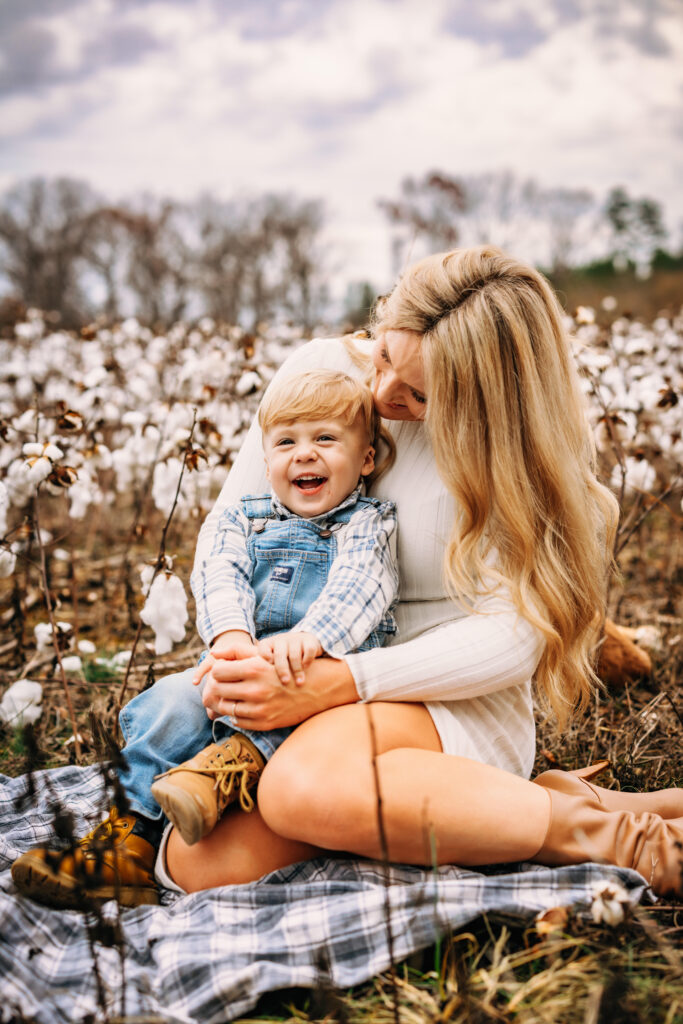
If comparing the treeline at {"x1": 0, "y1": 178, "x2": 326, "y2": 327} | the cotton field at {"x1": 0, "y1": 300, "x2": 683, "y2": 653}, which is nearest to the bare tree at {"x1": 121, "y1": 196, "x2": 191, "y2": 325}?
the treeline at {"x1": 0, "y1": 178, "x2": 326, "y2": 327}

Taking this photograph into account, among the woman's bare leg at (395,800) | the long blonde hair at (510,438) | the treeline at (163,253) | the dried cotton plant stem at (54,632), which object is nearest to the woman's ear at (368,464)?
the long blonde hair at (510,438)

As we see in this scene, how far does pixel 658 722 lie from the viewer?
2.57 m

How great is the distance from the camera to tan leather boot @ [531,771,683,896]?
1.64m

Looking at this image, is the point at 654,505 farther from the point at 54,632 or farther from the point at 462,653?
the point at 54,632

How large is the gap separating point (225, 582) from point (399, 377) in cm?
66

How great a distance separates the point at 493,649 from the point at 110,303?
19900mm

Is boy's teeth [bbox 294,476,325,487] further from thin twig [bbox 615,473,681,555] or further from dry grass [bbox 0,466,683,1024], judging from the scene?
thin twig [bbox 615,473,681,555]

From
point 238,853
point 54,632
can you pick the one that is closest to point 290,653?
Answer: point 238,853

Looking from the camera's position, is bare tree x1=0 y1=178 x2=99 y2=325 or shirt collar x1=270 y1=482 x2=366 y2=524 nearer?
shirt collar x1=270 y1=482 x2=366 y2=524

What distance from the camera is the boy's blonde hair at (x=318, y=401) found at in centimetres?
201

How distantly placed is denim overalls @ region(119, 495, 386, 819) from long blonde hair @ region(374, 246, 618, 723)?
30 cm

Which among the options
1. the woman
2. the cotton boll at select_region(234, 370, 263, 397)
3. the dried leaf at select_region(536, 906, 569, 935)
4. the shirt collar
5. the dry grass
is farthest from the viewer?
the cotton boll at select_region(234, 370, 263, 397)

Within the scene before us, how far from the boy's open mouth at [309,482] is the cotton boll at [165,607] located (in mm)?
401

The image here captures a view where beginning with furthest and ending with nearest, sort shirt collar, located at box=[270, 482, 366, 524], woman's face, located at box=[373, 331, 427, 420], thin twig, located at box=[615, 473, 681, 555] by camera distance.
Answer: thin twig, located at box=[615, 473, 681, 555] → shirt collar, located at box=[270, 482, 366, 524] → woman's face, located at box=[373, 331, 427, 420]
